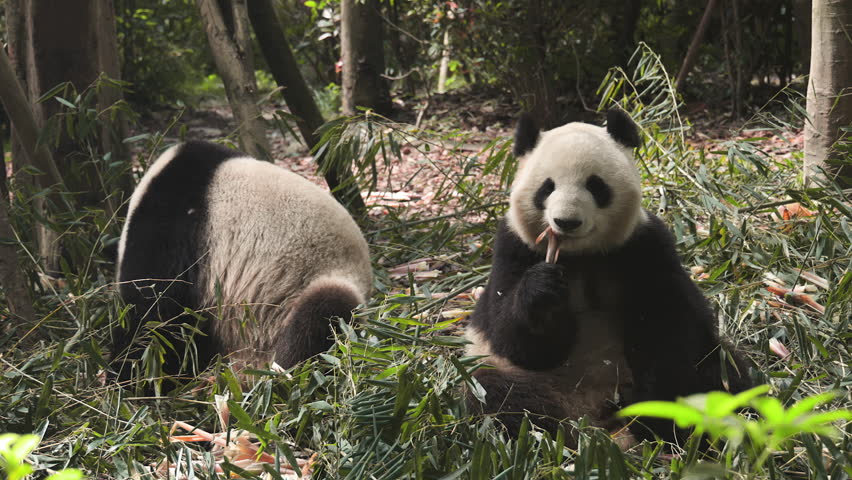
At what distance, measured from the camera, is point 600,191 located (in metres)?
2.36

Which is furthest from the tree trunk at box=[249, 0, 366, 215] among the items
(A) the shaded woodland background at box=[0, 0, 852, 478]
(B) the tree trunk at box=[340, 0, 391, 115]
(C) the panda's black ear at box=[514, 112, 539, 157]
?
(C) the panda's black ear at box=[514, 112, 539, 157]

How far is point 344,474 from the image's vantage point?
2.03 m

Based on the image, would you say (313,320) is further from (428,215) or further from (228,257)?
(428,215)

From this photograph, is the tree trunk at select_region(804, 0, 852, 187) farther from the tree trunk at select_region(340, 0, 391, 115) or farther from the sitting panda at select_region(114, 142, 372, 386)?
the tree trunk at select_region(340, 0, 391, 115)

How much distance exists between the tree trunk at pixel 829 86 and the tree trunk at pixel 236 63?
2952 millimetres

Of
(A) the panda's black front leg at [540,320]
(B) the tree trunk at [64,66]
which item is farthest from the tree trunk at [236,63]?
(A) the panda's black front leg at [540,320]

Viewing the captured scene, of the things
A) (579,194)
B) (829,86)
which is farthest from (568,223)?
(829,86)

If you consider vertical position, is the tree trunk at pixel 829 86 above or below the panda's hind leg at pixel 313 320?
above

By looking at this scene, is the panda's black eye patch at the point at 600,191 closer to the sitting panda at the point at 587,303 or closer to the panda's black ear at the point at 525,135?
the sitting panda at the point at 587,303

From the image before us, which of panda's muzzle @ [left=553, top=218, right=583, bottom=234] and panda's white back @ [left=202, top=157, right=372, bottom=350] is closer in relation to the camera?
panda's muzzle @ [left=553, top=218, right=583, bottom=234]

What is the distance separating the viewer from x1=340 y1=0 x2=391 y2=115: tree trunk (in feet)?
22.7

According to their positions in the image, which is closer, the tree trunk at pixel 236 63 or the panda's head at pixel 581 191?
the panda's head at pixel 581 191

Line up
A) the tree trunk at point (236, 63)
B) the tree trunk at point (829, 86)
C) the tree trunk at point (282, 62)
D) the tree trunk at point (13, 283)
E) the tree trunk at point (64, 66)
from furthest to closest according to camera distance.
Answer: the tree trunk at point (282, 62), the tree trunk at point (236, 63), the tree trunk at point (64, 66), the tree trunk at point (829, 86), the tree trunk at point (13, 283)

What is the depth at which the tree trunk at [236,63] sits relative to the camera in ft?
14.4
